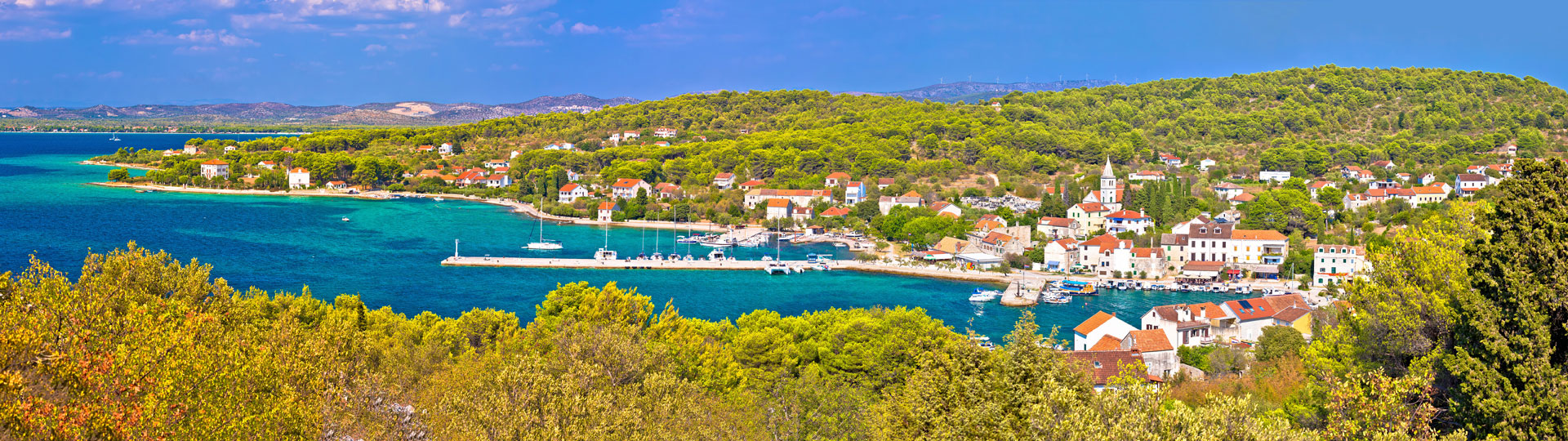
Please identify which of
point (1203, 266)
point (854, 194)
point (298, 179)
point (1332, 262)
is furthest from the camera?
point (298, 179)

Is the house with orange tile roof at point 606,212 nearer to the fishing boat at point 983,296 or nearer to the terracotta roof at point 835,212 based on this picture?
the terracotta roof at point 835,212

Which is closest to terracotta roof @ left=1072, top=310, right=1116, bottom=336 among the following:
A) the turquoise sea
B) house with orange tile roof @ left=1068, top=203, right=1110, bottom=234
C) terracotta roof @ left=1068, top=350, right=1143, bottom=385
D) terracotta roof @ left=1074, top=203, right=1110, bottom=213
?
terracotta roof @ left=1068, top=350, right=1143, bottom=385

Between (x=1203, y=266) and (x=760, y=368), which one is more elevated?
(x=1203, y=266)

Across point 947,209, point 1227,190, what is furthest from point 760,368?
point 1227,190

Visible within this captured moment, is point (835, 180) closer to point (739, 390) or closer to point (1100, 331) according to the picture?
point (1100, 331)

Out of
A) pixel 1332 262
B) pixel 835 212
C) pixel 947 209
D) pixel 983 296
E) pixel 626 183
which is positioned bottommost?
pixel 983 296

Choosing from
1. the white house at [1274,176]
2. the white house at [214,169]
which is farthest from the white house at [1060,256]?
the white house at [214,169]
